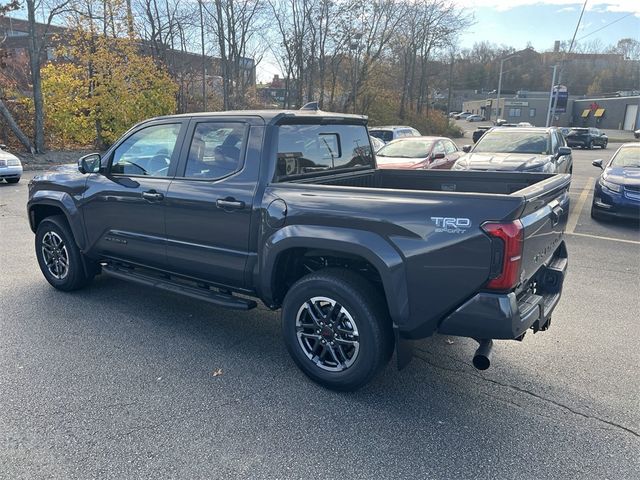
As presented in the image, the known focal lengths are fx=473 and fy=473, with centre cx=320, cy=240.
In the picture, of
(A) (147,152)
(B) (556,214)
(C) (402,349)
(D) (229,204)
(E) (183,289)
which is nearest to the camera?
(C) (402,349)

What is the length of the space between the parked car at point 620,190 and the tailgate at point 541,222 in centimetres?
629

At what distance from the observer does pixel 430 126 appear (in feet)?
151

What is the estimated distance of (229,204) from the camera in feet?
11.8

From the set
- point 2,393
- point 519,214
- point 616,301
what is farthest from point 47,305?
point 616,301

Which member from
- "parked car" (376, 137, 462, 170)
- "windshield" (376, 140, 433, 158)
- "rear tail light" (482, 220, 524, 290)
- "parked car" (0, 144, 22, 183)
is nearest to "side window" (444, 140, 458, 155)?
"parked car" (376, 137, 462, 170)

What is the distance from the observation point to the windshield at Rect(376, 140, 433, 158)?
1183 centimetres

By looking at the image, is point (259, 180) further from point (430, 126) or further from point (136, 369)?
point (430, 126)

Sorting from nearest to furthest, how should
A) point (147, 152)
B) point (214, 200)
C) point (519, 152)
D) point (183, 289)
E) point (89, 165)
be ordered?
point (214, 200)
point (183, 289)
point (147, 152)
point (89, 165)
point (519, 152)

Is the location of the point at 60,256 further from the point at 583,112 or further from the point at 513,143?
the point at 583,112

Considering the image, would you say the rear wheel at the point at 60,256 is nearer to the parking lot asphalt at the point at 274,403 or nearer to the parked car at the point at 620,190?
the parking lot asphalt at the point at 274,403

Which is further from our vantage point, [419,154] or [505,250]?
[419,154]

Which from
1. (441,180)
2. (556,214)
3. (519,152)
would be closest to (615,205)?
(519,152)

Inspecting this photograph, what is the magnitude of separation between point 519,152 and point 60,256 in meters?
9.48

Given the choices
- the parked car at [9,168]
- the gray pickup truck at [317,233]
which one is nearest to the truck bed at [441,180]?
the gray pickup truck at [317,233]
